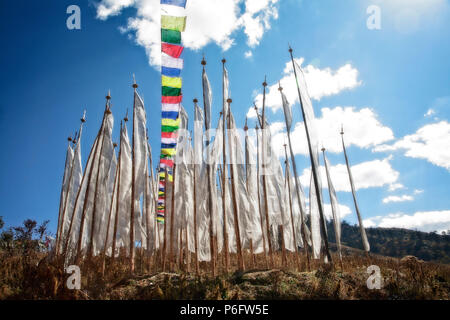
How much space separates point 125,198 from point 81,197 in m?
1.69

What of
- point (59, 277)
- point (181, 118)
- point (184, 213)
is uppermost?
point (181, 118)

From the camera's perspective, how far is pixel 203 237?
966 centimetres

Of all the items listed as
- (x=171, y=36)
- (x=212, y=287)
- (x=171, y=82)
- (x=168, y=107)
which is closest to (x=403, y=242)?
(x=168, y=107)

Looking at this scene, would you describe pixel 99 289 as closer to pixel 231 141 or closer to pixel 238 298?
pixel 238 298

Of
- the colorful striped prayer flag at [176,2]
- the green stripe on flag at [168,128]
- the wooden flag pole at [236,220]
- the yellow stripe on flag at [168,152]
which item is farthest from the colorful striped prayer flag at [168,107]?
the colorful striped prayer flag at [176,2]

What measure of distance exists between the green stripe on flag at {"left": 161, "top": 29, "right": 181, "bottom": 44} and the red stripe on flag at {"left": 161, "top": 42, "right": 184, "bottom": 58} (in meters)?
0.14

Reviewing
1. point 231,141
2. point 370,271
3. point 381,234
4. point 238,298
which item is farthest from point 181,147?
point 381,234

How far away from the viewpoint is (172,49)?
9.80 metres

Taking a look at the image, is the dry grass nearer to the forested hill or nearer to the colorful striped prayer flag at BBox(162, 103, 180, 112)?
the colorful striped prayer flag at BBox(162, 103, 180, 112)

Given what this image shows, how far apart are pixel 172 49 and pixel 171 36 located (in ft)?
1.51

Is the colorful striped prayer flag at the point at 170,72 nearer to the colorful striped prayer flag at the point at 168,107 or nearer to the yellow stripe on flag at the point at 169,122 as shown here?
the colorful striped prayer flag at the point at 168,107

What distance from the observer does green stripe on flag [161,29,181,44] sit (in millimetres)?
9711

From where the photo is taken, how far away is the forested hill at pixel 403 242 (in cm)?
5762

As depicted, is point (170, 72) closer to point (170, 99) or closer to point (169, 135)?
point (170, 99)
